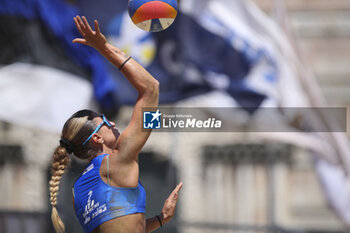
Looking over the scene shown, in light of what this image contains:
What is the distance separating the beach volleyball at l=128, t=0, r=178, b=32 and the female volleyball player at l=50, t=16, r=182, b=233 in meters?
0.70

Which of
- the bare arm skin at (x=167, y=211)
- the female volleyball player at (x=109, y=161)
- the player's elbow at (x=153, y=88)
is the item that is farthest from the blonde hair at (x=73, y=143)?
the bare arm skin at (x=167, y=211)

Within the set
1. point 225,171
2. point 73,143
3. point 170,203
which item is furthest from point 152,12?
point 225,171

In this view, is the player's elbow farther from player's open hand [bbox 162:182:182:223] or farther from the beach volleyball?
the beach volleyball

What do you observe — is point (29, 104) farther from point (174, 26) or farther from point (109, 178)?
point (109, 178)

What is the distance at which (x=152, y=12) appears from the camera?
187 inches

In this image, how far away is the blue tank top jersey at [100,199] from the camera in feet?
13.4

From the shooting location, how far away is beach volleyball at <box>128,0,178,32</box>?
4.74 m

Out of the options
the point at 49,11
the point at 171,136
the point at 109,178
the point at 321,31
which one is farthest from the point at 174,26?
the point at 109,178

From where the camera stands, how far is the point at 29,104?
1227cm

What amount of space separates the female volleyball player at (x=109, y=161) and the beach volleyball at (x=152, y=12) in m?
0.70

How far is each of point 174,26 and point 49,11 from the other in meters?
2.11

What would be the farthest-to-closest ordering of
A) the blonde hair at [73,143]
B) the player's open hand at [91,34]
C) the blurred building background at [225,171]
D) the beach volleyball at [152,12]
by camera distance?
the blurred building background at [225,171], the beach volleyball at [152,12], the blonde hair at [73,143], the player's open hand at [91,34]

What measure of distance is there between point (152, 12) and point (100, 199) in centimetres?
131

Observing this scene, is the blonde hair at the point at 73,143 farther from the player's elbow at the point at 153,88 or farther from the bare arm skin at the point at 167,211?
the bare arm skin at the point at 167,211
